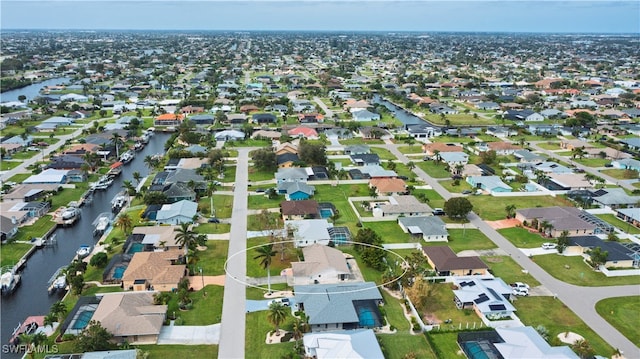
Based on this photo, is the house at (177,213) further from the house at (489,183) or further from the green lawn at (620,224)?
the green lawn at (620,224)

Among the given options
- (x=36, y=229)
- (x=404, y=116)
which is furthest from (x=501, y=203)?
(x=404, y=116)

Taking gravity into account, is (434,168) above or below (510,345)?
above

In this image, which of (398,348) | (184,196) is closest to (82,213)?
(184,196)

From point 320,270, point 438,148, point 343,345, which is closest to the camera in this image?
point 343,345

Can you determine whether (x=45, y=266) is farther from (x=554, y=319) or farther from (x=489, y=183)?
(x=489, y=183)

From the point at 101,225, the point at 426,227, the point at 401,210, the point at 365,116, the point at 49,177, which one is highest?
the point at 365,116

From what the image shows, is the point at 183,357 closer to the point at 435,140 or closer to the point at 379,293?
the point at 379,293

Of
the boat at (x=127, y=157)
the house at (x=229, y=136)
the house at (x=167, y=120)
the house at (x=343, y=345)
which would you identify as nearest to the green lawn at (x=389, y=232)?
the house at (x=343, y=345)

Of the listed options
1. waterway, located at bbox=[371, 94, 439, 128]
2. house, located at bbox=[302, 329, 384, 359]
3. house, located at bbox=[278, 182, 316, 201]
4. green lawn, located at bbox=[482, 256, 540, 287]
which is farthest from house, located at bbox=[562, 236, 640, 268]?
waterway, located at bbox=[371, 94, 439, 128]
